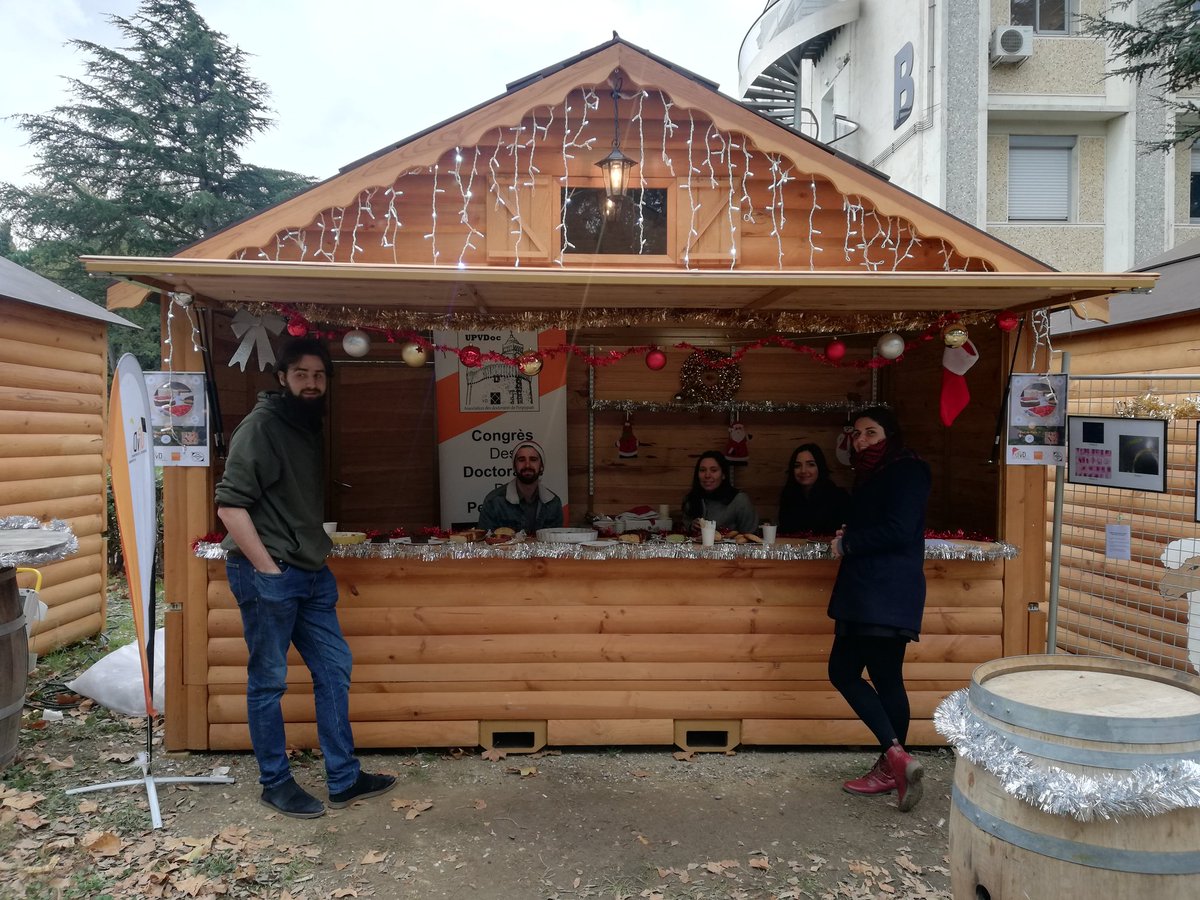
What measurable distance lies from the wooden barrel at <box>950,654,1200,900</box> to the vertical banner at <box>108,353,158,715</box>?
3480mm

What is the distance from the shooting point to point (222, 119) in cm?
2592

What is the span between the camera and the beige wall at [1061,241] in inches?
549

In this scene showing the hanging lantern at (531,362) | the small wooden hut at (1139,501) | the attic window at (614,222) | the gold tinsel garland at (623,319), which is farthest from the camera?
the hanging lantern at (531,362)

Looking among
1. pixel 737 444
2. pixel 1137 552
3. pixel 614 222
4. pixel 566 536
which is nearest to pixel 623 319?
pixel 614 222

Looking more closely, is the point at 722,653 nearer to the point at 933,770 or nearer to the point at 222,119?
the point at 933,770

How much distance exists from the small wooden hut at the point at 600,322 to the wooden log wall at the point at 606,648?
1 centimetres

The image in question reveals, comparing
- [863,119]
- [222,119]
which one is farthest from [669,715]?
[222,119]

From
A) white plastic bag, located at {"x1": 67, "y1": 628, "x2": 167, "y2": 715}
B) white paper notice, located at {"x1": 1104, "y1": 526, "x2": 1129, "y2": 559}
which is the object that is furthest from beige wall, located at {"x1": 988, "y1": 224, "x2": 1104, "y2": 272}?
white plastic bag, located at {"x1": 67, "y1": 628, "x2": 167, "y2": 715}

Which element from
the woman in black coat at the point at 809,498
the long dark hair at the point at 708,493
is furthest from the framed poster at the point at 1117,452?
the long dark hair at the point at 708,493

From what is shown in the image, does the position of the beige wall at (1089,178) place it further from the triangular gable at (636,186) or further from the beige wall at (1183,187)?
the triangular gable at (636,186)

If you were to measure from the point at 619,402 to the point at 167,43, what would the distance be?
28.5 m

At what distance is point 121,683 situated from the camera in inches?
201

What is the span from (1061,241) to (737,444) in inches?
436

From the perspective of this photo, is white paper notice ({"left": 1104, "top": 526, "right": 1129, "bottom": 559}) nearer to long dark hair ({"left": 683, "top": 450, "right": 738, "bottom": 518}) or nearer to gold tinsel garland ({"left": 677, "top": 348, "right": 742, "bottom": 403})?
long dark hair ({"left": 683, "top": 450, "right": 738, "bottom": 518})
